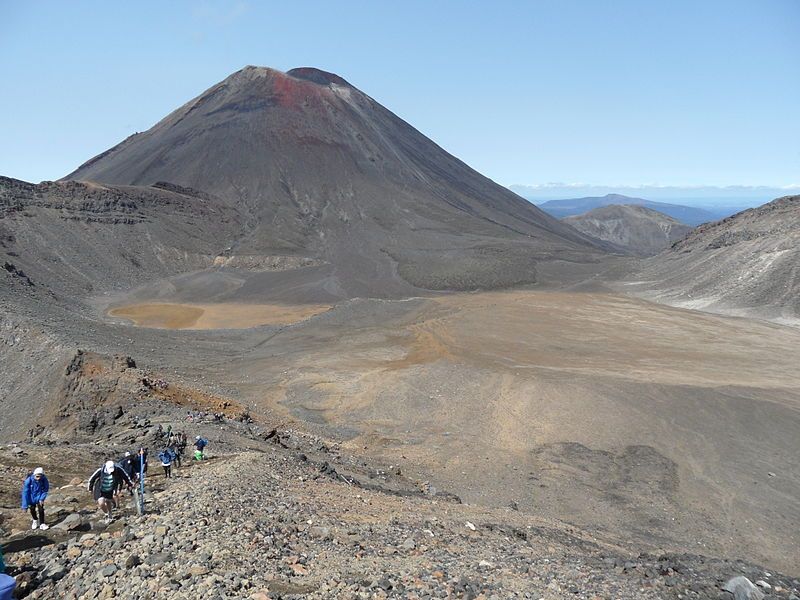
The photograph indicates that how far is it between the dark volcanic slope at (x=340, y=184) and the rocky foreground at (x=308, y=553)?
41.1m

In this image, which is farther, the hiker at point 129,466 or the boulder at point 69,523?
the hiker at point 129,466

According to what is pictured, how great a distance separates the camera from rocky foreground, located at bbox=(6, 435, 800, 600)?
6422 mm

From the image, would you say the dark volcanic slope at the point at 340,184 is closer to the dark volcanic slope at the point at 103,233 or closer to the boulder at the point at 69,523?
the dark volcanic slope at the point at 103,233

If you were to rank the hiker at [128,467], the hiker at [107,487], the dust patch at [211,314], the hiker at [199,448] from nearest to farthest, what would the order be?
the hiker at [107,487] → the hiker at [128,467] → the hiker at [199,448] → the dust patch at [211,314]

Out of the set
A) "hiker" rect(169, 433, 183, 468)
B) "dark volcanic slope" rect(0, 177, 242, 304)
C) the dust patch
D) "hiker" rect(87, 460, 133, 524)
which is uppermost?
"dark volcanic slope" rect(0, 177, 242, 304)

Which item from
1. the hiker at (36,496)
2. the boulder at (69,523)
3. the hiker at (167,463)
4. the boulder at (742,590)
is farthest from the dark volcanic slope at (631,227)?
the hiker at (36,496)

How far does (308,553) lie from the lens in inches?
299

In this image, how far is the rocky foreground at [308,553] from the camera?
6422 millimetres

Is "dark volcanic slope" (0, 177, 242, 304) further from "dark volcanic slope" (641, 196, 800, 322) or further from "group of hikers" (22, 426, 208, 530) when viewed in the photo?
"dark volcanic slope" (641, 196, 800, 322)

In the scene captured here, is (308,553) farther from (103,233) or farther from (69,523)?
(103,233)

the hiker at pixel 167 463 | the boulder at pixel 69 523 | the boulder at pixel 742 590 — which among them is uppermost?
the boulder at pixel 69 523

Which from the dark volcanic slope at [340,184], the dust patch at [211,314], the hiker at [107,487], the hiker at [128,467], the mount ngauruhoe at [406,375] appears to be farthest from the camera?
the dark volcanic slope at [340,184]

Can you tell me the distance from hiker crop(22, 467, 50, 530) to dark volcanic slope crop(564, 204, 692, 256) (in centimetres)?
13150

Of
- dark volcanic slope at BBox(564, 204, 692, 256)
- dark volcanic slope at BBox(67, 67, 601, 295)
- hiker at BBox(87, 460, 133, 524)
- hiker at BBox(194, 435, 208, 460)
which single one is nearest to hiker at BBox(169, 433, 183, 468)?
hiker at BBox(194, 435, 208, 460)
